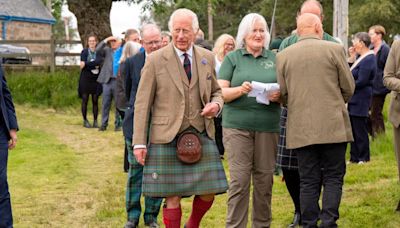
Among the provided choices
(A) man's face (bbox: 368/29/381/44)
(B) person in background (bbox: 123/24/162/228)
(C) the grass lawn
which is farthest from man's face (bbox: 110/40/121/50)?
(B) person in background (bbox: 123/24/162/228)

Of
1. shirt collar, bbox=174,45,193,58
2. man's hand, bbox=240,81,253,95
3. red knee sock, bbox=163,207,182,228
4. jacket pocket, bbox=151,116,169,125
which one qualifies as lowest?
red knee sock, bbox=163,207,182,228

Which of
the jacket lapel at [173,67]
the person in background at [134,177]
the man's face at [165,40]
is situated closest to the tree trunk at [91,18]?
the man's face at [165,40]

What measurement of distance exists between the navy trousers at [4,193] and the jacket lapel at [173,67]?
1642 mm

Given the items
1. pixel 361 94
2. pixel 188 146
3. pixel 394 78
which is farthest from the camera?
pixel 361 94

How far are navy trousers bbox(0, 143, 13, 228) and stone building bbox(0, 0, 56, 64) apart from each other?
1358 inches

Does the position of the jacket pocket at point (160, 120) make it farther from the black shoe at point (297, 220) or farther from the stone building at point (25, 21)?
the stone building at point (25, 21)

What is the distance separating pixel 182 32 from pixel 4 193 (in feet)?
6.87

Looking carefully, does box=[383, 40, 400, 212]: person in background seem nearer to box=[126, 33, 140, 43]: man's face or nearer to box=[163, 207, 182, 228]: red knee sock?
box=[163, 207, 182, 228]: red knee sock

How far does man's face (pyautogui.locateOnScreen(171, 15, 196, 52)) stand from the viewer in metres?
5.51

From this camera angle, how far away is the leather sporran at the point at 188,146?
5.54 meters

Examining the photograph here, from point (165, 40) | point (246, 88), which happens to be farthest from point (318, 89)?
point (165, 40)

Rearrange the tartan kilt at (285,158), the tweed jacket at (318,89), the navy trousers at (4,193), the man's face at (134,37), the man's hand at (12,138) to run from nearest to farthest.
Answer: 1. the tweed jacket at (318,89)
2. the navy trousers at (4,193)
3. the man's hand at (12,138)
4. the tartan kilt at (285,158)
5. the man's face at (134,37)

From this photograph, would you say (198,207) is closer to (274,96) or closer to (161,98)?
(161,98)

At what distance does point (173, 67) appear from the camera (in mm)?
5609
